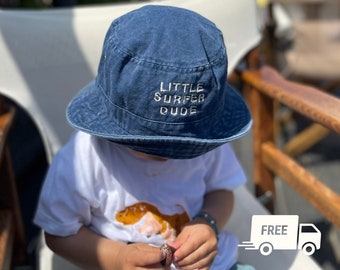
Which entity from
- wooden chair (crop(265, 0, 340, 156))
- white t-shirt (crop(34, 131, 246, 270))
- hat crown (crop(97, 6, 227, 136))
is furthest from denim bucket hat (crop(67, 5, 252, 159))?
wooden chair (crop(265, 0, 340, 156))

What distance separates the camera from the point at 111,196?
3.16 feet

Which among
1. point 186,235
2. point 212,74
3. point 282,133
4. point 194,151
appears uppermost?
point 212,74

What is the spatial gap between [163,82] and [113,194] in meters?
0.26

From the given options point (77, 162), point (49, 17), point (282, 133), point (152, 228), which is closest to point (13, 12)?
point (49, 17)

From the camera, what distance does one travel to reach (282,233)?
0.81 m

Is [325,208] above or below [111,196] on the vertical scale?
below

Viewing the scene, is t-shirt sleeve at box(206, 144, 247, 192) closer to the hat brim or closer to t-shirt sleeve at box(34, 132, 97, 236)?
the hat brim

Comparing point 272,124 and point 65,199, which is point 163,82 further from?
point 272,124

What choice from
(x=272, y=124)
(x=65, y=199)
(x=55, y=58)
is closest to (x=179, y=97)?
(x=65, y=199)

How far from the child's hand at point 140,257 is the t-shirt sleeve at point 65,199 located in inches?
3.8

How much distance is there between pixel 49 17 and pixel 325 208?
67 centimetres

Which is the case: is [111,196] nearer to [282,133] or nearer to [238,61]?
[238,61]

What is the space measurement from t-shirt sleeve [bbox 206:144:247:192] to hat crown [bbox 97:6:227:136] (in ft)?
0.82

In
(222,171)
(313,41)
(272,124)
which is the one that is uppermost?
(222,171)
